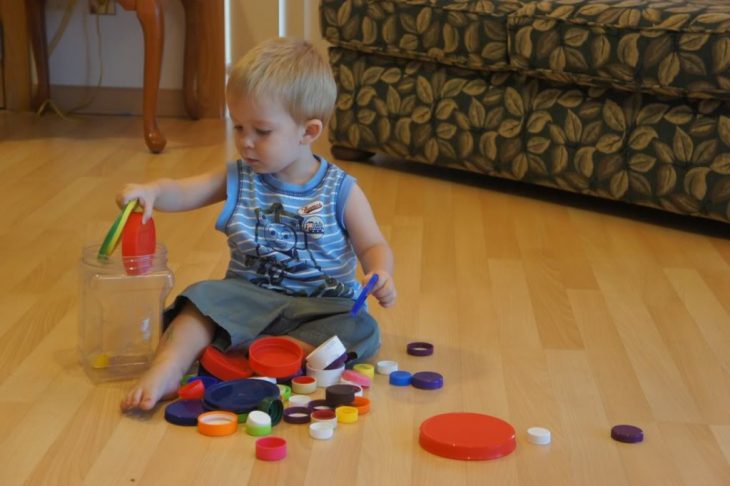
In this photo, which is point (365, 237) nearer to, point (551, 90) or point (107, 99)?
point (551, 90)

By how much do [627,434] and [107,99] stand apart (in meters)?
2.53

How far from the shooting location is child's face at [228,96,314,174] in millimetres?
1466

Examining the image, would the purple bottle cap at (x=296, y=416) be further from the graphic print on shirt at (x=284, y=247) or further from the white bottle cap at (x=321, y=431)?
the graphic print on shirt at (x=284, y=247)

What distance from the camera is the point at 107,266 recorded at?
4.76ft

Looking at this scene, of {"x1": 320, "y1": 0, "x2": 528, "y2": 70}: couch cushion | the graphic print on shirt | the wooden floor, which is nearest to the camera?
the wooden floor

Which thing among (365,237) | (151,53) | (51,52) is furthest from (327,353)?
(51,52)

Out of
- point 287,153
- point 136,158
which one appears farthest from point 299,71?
point 136,158

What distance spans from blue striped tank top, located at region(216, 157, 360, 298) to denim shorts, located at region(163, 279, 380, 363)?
0.02 metres

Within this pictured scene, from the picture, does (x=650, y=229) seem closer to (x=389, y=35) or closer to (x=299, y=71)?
(x=389, y=35)

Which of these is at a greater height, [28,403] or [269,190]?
[269,190]

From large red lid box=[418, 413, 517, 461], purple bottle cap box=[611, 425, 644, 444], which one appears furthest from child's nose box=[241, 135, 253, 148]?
purple bottle cap box=[611, 425, 644, 444]

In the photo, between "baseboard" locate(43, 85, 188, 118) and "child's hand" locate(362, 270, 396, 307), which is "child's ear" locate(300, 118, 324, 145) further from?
"baseboard" locate(43, 85, 188, 118)

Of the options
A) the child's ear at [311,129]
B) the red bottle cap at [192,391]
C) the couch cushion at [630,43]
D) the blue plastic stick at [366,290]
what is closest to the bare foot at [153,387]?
the red bottle cap at [192,391]

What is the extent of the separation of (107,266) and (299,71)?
354 millimetres
